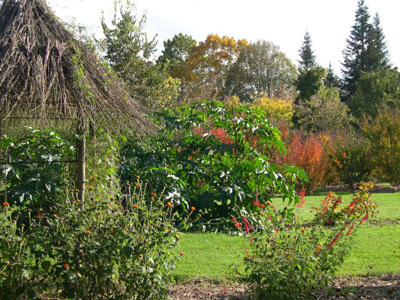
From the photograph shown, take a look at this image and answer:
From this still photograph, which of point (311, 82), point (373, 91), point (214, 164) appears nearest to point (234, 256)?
point (214, 164)

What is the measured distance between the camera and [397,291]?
371 cm

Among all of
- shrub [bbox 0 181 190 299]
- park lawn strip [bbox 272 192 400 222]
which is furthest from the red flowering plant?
park lawn strip [bbox 272 192 400 222]

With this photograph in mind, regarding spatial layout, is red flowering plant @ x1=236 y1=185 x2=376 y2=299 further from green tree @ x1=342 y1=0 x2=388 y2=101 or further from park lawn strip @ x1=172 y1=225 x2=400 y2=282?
green tree @ x1=342 y1=0 x2=388 y2=101

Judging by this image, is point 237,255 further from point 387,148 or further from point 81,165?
point 387,148

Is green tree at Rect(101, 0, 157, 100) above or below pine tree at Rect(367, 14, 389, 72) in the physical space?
below

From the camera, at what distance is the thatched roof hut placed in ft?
11.5

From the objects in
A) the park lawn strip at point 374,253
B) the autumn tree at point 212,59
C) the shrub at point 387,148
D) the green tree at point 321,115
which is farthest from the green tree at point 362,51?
the park lawn strip at point 374,253

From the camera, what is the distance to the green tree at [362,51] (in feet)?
125

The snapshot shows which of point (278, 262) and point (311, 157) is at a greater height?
point (311, 157)

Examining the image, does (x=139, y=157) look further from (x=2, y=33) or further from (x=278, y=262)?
(x=278, y=262)

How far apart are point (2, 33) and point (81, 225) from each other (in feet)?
6.66

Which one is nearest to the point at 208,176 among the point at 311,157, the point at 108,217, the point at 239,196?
the point at 239,196

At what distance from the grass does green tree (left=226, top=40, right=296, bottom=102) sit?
111 ft

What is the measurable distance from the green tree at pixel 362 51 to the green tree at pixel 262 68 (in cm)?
550
